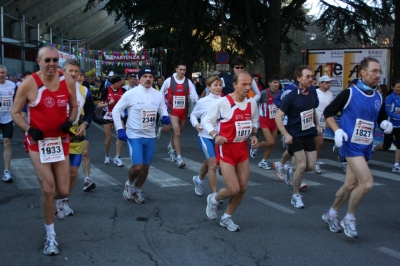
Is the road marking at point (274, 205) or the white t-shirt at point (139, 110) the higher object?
the white t-shirt at point (139, 110)

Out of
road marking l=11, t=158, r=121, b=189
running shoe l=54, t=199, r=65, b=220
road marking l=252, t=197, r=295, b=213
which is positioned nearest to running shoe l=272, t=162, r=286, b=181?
road marking l=252, t=197, r=295, b=213

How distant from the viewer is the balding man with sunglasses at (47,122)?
509 cm

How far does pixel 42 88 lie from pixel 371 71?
3432mm

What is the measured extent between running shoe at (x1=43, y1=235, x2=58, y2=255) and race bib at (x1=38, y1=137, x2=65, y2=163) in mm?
776

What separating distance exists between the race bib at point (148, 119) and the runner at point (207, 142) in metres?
0.55

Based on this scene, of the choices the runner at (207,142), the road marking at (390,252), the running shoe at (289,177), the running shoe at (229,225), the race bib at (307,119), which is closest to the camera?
the road marking at (390,252)

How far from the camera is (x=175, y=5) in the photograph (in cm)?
2348

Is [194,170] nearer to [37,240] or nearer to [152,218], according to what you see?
[152,218]

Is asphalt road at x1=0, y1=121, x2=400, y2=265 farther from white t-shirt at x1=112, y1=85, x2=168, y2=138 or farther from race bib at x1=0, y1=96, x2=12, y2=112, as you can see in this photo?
race bib at x1=0, y1=96, x2=12, y2=112

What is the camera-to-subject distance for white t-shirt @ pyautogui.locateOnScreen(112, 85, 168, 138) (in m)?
7.30

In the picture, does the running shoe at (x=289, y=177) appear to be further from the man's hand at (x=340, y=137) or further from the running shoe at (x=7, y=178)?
the running shoe at (x=7, y=178)

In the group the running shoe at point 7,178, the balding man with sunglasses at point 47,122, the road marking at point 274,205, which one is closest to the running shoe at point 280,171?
the road marking at point 274,205

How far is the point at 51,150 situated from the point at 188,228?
1899 millimetres

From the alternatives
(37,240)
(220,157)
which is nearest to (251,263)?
(220,157)
